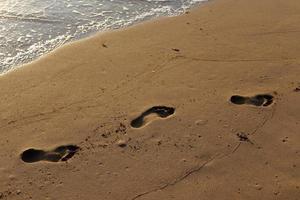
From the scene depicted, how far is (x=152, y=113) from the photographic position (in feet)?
18.1

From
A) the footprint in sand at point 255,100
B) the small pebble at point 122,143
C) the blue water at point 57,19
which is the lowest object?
the small pebble at point 122,143

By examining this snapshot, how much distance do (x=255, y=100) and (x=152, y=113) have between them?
125cm

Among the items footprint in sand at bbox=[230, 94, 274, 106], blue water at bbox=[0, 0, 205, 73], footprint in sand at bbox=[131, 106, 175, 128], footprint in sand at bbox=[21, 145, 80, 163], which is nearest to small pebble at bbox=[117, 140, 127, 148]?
footprint in sand at bbox=[131, 106, 175, 128]

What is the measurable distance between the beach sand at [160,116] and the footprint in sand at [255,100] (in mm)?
20

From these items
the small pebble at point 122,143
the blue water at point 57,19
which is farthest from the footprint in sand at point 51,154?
the blue water at point 57,19

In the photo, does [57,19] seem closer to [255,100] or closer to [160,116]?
[160,116]

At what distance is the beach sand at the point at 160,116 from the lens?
4.60 m

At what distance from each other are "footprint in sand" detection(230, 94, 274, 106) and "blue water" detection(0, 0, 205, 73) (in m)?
2.73

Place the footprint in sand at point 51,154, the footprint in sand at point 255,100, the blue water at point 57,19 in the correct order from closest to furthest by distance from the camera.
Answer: the footprint in sand at point 51,154, the footprint in sand at point 255,100, the blue water at point 57,19

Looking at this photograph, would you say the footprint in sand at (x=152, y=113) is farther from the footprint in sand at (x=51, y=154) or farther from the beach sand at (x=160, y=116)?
the footprint in sand at (x=51, y=154)

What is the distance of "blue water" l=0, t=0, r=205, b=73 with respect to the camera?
6965 mm

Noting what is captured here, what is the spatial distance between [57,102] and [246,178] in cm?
246

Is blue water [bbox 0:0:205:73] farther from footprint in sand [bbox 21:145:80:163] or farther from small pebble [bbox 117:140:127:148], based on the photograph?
small pebble [bbox 117:140:127:148]

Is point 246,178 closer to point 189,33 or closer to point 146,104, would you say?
point 146,104
